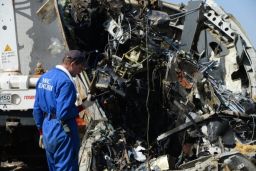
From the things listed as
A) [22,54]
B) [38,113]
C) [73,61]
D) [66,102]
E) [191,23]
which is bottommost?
[22,54]

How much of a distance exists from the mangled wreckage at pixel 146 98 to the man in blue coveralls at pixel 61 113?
0.92m

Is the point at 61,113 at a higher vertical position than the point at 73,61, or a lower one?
lower

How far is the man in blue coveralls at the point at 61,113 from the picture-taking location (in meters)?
4.82

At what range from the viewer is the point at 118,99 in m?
6.29

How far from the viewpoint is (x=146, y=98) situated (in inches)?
249

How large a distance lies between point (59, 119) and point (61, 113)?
0.07 m

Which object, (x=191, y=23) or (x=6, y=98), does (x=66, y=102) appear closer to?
(x=6, y=98)

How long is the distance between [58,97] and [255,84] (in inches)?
118

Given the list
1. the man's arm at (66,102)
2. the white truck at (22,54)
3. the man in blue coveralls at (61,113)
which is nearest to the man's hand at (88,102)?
the white truck at (22,54)

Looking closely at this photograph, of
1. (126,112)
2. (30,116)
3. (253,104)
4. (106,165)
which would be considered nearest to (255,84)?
(253,104)

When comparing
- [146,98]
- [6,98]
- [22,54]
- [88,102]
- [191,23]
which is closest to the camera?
[88,102]

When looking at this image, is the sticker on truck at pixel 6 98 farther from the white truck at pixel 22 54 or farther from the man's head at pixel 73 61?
the man's head at pixel 73 61

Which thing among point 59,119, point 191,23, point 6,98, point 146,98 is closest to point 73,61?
point 59,119

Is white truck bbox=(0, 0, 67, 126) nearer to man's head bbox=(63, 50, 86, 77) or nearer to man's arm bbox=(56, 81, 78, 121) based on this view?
man's head bbox=(63, 50, 86, 77)
